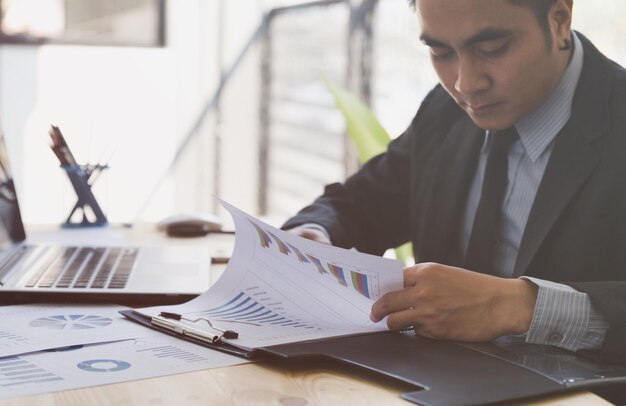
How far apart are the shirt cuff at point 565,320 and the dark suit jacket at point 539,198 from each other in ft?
0.05

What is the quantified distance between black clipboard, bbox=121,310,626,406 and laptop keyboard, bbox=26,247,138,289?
30 centimetres

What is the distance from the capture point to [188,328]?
966 mm

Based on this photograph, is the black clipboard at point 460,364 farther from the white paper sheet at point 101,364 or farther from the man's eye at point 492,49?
the man's eye at point 492,49

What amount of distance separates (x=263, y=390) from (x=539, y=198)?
650mm

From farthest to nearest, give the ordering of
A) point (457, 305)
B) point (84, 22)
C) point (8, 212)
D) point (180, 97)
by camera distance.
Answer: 1. point (180, 97)
2. point (84, 22)
3. point (8, 212)
4. point (457, 305)

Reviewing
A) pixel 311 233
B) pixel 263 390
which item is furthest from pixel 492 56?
pixel 263 390

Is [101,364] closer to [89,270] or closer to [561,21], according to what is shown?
[89,270]

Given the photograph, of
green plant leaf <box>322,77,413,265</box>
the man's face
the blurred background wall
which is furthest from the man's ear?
the blurred background wall

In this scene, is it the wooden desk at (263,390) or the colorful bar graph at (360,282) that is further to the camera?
the colorful bar graph at (360,282)

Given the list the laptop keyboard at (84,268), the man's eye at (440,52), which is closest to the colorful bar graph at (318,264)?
the laptop keyboard at (84,268)

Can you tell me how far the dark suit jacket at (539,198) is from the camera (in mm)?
1234

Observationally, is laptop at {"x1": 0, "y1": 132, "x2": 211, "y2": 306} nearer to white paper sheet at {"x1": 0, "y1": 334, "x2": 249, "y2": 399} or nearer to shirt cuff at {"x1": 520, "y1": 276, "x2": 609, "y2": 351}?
white paper sheet at {"x1": 0, "y1": 334, "x2": 249, "y2": 399}

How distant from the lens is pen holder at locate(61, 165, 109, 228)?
191 cm

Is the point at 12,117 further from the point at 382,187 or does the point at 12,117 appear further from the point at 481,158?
the point at 481,158
